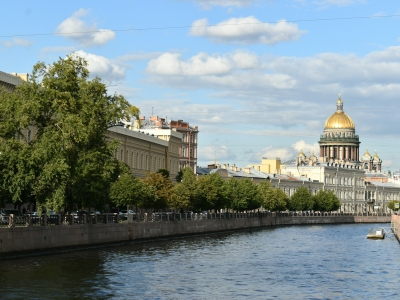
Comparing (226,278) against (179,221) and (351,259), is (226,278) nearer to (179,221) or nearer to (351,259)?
(351,259)

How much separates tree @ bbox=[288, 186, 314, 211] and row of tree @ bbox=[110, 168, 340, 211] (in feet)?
3.07

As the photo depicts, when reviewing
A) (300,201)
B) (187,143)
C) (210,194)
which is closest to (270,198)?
(187,143)

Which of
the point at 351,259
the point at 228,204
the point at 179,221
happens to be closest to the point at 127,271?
the point at 351,259

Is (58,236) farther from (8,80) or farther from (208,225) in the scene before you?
(208,225)

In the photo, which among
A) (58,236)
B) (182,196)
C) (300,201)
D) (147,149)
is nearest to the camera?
(58,236)

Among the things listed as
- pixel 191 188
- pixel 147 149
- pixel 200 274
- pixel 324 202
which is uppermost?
pixel 147 149

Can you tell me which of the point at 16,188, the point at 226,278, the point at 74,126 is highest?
the point at 74,126

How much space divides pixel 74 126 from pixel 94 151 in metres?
3.64

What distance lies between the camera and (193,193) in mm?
94938

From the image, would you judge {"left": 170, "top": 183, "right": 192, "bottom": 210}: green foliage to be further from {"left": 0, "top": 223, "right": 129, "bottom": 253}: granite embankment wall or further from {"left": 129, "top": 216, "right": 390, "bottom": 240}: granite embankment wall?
{"left": 0, "top": 223, "right": 129, "bottom": 253}: granite embankment wall

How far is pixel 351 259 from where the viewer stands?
59.7 metres

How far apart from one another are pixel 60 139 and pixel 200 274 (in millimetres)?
13053

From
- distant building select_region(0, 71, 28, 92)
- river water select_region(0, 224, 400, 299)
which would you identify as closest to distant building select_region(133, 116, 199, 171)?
distant building select_region(0, 71, 28, 92)

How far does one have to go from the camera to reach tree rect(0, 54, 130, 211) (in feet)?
173
